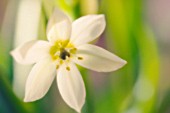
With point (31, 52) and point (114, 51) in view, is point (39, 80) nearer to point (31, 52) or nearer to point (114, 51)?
point (31, 52)

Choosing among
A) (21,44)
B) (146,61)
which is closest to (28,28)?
(21,44)

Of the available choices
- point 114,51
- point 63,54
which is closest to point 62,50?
point 63,54

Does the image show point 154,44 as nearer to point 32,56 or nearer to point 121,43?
point 121,43

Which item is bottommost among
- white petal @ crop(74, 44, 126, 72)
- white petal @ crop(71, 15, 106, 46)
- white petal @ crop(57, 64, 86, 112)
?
white petal @ crop(57, 64, 86, 112)

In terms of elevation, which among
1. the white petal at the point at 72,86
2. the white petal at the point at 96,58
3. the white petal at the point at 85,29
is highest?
the white petal at the point at 85,29

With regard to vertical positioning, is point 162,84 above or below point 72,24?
below

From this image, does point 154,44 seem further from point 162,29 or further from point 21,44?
point 21,44

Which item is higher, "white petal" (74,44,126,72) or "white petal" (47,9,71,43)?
"white petal" (47,9,71,43)
